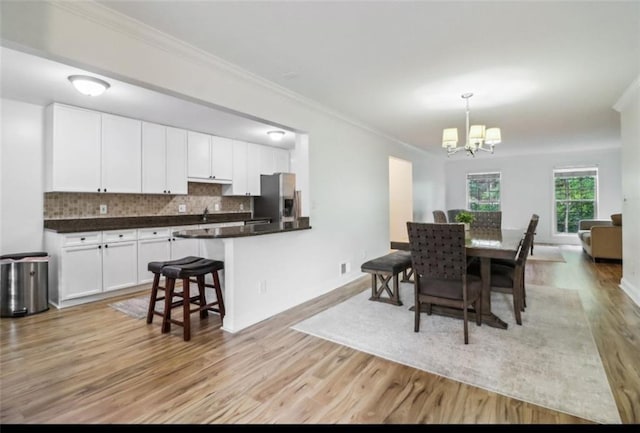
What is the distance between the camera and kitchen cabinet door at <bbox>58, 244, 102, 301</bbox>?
138 inches

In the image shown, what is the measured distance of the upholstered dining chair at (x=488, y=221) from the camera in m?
4.79

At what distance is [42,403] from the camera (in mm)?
1822

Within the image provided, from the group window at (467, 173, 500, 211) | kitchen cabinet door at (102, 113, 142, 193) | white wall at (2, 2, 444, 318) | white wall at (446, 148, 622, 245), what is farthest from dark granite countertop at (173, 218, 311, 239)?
window at (467, 173, 500, 211)

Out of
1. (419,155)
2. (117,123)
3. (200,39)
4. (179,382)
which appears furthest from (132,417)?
(419,155)

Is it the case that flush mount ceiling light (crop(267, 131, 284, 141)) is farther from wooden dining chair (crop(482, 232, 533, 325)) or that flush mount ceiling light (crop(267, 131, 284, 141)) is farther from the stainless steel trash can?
wooden dining chair (crop(482, 232, 533, 325))

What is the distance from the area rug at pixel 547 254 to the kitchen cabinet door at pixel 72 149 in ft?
24.7

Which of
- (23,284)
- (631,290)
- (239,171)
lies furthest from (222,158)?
(631,290)

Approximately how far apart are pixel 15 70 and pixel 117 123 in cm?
127

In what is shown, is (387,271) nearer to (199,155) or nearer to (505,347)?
(505,347)

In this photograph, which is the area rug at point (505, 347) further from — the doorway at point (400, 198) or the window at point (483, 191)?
the window at point (483, 191)

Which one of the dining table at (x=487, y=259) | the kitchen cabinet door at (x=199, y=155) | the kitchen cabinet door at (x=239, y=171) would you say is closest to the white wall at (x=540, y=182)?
the dining table at (x=487, y=259)

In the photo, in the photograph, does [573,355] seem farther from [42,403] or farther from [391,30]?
[42,403]

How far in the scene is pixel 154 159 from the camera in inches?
175

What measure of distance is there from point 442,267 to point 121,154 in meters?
4.11
